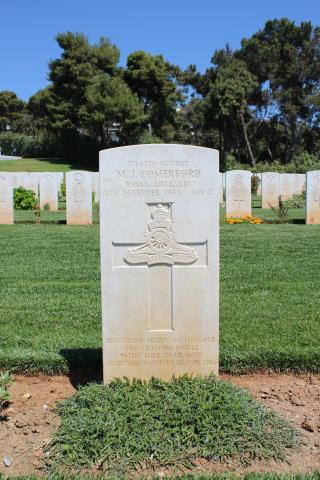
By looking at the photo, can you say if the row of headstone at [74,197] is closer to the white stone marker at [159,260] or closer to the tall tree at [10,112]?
the white stone marker at [159,260]

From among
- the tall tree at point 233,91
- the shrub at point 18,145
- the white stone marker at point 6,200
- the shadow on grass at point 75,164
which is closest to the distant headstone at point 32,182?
the white stone marker at point 6,200

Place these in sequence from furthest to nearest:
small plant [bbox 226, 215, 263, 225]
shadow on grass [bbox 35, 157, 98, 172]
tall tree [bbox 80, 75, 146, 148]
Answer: shadow on grass [bbox 35, 157, 98, 172]
tall tree [bbox 80, 75, 146, 148]
small plant [bbox 226, 215, 263, 225]

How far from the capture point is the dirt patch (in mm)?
2812

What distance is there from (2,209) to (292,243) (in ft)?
25.4

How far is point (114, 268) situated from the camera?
345 centimetres

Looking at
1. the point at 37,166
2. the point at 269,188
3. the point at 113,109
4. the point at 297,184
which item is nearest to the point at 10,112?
the point at 37,166

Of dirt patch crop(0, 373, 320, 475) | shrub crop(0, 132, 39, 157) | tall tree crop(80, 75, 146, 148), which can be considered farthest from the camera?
shrub crop(0, 132, 39, 157)

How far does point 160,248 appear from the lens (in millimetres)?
3434

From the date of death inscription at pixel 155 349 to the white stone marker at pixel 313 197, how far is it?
10.8m

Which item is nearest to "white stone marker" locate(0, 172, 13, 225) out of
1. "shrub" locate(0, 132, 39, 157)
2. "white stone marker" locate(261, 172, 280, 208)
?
"white stone marker" locate(261, 172, 280, 208)

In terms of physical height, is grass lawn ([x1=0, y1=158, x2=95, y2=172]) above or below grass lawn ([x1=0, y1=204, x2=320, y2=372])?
above

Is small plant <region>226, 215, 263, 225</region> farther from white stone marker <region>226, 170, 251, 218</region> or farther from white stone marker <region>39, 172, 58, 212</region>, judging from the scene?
white stone marker <region>39, 172, 58, 212</region>

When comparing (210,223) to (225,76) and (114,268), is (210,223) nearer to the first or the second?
(114,268)

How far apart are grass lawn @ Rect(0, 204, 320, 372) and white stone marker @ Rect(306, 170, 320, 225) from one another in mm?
3782
